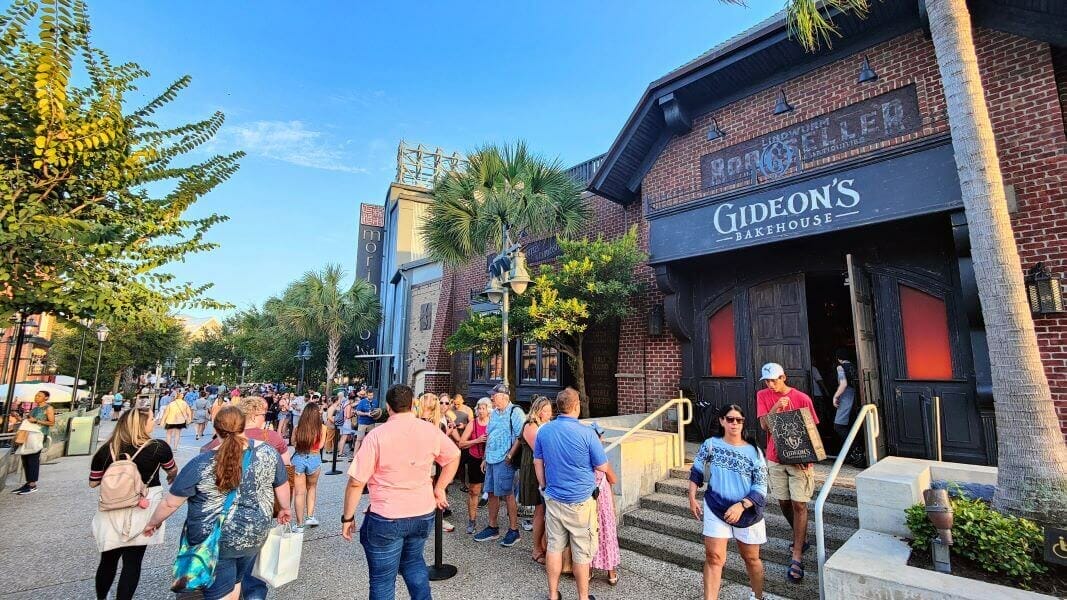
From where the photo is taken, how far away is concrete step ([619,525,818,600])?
4152mm

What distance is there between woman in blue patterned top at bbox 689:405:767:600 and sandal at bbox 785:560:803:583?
0.58 m

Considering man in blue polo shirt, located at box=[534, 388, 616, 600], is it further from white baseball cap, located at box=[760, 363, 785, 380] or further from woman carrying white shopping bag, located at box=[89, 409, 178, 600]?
woman carrying white shopping bag, located at box=[89, 409, 178, 600]

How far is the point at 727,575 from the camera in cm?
449

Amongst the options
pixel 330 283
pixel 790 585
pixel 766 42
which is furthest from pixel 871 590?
pixel 330 283

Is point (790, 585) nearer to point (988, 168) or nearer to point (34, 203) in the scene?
point (988, 168)

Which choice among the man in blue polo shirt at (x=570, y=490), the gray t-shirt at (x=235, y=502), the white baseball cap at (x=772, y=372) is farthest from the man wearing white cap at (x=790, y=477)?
the gray t-shirt at (x=235, y=502)

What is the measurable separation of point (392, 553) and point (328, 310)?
25.5m

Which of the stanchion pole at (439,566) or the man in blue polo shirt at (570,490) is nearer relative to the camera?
the man in blue polo shirt at (570,490)

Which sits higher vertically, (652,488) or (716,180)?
(716,180)

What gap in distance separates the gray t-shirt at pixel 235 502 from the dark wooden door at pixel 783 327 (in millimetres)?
7324

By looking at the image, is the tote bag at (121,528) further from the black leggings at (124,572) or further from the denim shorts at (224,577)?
the denim shorts at (224,577)

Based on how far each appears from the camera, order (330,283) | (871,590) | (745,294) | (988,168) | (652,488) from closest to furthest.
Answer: (871,590)
(988,168)
(652,488)
(745,294)
(330,283)

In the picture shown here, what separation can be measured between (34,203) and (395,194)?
2955 centimetres

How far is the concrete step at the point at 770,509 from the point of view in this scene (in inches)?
194
